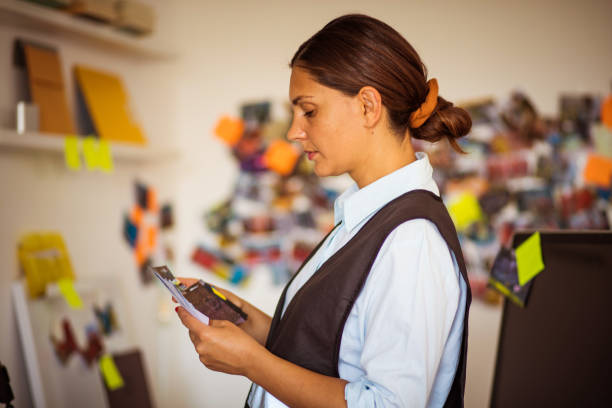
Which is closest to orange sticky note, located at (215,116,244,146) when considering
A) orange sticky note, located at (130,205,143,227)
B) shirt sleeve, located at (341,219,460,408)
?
orange sticky note, located at (130,205,143,227)

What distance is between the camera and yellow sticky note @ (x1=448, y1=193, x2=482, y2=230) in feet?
6.85

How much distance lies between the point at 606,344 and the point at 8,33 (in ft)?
6.30

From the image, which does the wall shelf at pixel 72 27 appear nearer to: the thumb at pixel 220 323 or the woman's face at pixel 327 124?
the woman's face at pixel 327 124

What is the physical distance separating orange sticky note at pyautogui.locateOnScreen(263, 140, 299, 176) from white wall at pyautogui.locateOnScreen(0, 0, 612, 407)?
0.20 metres

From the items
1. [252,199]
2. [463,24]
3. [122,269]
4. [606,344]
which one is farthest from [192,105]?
[606,344]

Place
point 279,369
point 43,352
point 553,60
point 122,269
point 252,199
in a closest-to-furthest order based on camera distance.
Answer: point 279,369 < point 43,352 < point 553,60 < point 122,269 < point 252,199

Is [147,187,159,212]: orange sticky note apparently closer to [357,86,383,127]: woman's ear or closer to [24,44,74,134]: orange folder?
[24,44,74,134]: orange folder

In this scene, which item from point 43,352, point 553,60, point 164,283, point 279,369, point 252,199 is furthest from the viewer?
point 252,199

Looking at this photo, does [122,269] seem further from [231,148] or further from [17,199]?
[231,148]

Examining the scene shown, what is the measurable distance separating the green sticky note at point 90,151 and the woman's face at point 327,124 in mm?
1101

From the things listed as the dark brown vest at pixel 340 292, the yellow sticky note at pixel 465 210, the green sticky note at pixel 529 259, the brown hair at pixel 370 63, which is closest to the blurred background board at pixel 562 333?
the green sticky note at pixel 529 259

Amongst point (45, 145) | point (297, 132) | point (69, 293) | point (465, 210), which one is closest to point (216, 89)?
point (45, 145)

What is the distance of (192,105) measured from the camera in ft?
8.52

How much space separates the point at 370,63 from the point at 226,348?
571mm
